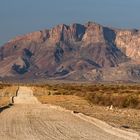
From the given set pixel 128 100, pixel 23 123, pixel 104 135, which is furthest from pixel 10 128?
pixel 128 100

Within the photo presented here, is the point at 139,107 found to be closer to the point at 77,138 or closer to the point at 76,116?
the point at 76,116

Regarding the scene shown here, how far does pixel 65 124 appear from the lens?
26469mm

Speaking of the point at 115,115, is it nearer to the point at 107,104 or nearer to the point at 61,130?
the point at 61,130

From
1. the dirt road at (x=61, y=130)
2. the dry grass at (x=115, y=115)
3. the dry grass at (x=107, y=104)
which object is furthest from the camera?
the dry grass at (x=107, y=104)

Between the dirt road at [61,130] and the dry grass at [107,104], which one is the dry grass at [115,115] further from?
the dirt road at [61,130]

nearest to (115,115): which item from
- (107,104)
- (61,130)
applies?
(61,130)

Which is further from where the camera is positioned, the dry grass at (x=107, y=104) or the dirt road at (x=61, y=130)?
the dry grass at (x=107, y=104)

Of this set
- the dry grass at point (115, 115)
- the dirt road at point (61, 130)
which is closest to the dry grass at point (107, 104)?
the dry grass at point (115, 115)

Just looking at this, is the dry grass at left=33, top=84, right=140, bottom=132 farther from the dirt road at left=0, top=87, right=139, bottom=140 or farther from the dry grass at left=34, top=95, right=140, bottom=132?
the dirt road at left=0, top=87, right=139, bottom=140

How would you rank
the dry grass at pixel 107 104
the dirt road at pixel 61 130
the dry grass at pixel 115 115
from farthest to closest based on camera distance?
the dry grass at pixel 107 104 < the dry grass at pixel 115 115 < the dirt road at pixel 61 130

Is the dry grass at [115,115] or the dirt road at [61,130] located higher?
the dirt road at [61,130]

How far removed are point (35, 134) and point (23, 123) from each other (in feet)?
18.3

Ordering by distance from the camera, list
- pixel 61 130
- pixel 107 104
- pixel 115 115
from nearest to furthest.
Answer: pixel 61 130, pixel 115 115, pixel 107 104

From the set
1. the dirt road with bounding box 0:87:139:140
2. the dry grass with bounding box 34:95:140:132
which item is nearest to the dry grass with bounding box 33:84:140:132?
the dry grass with bounding box 34:95:140:132
